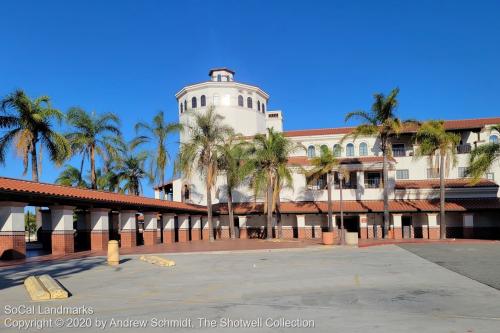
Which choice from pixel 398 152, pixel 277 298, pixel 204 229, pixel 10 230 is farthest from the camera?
pixel 398 152

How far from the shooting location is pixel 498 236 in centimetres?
4538

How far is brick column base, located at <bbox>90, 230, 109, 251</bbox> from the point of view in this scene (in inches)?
1165

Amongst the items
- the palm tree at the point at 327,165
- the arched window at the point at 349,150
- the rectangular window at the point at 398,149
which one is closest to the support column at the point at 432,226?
the rectangular window at the point at 398,149

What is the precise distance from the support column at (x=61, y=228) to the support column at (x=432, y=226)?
109ft

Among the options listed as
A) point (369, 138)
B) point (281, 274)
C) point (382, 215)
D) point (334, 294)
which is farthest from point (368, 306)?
point (369, 138)

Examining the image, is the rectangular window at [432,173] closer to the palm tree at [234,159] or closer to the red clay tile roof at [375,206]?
the red clay tile roof at [375,206]

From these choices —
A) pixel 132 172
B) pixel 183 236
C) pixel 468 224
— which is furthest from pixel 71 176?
pixel 468 224

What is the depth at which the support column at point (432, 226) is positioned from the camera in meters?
45.8

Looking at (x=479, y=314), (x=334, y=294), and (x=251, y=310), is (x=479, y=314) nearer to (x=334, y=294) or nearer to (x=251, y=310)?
(x=334, y=294)

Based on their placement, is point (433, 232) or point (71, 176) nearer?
point (433, 232)

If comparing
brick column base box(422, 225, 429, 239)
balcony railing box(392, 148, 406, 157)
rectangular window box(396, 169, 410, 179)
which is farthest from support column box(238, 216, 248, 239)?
balcony railing box(392, 148, 406, 157)

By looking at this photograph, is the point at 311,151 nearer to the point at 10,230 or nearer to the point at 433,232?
the point at 433,232

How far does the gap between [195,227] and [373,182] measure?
61.3ft

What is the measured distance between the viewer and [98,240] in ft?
97.3
